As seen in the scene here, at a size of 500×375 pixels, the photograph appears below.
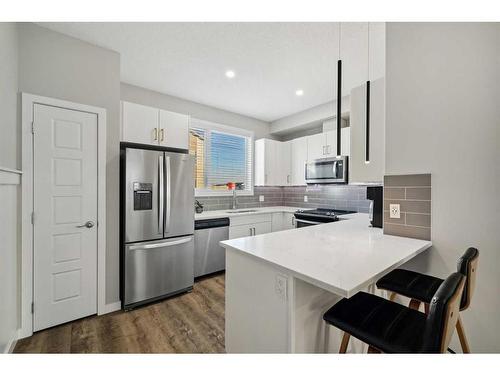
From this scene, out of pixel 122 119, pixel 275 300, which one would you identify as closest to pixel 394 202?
pixel 275 300

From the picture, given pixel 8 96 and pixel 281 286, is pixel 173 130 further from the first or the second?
pixel 281 286

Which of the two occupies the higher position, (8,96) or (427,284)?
(8,96)

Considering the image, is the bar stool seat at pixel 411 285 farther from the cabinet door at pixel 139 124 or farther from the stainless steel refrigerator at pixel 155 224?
the cabinet door at pixel 139 124

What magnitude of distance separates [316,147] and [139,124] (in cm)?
264

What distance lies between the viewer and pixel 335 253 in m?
1.27

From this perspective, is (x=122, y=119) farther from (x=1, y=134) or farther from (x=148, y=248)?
(x=148, y=248)

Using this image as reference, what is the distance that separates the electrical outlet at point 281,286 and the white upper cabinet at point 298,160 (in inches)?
117

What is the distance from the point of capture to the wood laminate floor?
1.71 meters

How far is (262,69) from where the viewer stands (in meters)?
2.57

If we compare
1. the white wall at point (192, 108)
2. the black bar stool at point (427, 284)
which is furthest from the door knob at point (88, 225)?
the black bar stool at point (427, 284)

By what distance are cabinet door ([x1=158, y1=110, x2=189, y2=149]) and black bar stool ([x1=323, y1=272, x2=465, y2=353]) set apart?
8.22 ft

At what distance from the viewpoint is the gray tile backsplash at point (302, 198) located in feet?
11.9

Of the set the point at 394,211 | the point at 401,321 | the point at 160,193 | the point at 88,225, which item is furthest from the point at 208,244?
the point at 401,321

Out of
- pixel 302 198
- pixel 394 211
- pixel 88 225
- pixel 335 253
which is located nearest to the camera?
pixel 335 253
